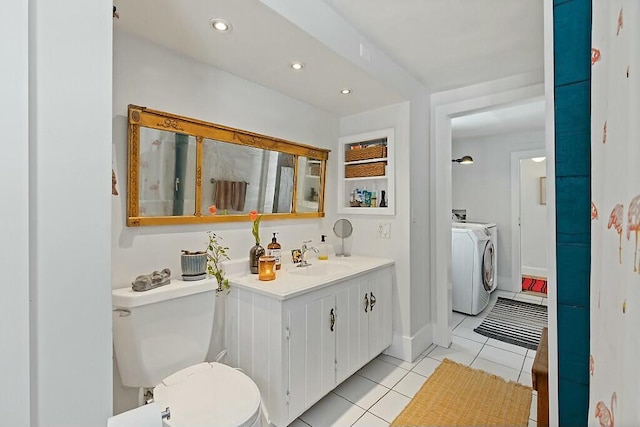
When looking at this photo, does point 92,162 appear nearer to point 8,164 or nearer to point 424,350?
point 8,164

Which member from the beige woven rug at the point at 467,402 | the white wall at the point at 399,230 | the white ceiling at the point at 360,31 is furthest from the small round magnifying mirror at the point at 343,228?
the beige woven rug at the point at 467,402

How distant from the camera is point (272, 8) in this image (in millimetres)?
1332

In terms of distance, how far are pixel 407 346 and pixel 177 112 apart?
7.80 feet

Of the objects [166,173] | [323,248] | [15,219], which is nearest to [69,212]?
[15,219]

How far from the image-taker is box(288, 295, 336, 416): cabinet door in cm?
160

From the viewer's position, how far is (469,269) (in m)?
3.42

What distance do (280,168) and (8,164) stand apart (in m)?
1.68

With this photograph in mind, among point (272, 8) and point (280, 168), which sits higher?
point (272, 8)

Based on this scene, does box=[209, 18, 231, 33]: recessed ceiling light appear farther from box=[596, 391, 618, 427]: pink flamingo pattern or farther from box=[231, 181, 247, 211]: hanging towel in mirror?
box=[596, 391, 618, 427]: pink flamingo pattern

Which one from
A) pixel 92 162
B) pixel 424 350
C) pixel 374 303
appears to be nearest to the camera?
pixel 92 162

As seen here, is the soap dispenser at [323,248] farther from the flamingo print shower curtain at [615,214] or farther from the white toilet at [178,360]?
the flamingo print shower curtain at [615,214]

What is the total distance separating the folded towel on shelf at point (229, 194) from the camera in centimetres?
189

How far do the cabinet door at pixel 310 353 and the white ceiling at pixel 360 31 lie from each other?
1.41 m

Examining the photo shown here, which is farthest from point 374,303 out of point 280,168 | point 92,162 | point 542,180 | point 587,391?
point 542,180
